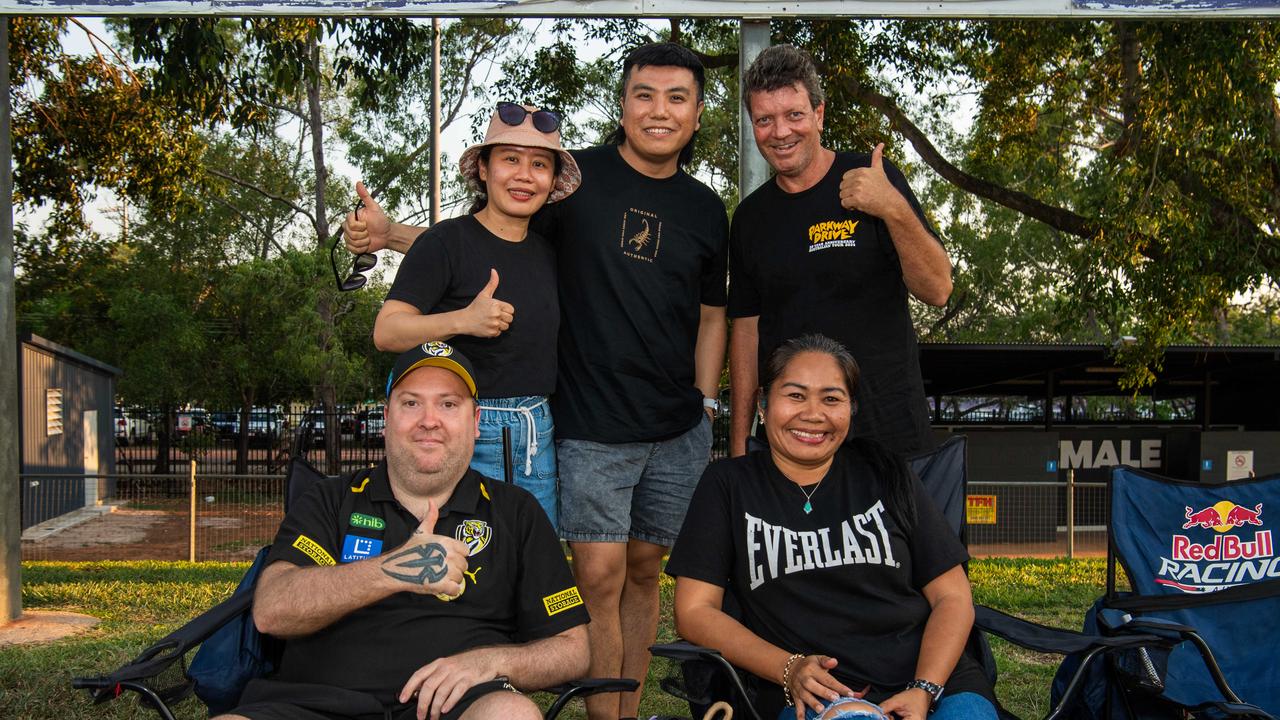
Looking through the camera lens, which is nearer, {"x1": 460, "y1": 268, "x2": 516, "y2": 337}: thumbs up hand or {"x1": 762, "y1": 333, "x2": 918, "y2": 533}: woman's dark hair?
{"x1": 762, "y1": 333, "x2": 918, "y2": 533}: woman's dark hair

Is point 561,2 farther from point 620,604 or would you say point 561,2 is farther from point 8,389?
point 8,389

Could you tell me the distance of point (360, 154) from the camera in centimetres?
2667

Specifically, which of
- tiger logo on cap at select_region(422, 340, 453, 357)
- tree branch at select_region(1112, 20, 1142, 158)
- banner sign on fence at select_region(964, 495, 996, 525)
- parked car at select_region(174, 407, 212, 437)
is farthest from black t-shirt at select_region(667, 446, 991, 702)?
parked car at select_region(174, 407, 212, 437)

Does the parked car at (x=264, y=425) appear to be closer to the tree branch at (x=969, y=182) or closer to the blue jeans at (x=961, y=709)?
the tree branch at (x=969, y=182)

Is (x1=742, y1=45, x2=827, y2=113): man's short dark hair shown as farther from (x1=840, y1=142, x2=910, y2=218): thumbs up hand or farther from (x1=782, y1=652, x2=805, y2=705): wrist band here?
(x1=782, y1=652, x2=805, y2=705): wrist band

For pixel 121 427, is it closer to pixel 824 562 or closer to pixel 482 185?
pixel 482 185

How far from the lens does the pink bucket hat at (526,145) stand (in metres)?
2.96

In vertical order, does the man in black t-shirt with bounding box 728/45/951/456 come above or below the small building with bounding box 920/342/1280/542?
above

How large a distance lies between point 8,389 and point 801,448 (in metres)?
4.96

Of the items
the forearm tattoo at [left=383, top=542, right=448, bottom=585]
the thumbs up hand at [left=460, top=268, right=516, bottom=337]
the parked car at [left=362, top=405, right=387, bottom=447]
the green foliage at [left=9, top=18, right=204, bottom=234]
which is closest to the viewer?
the forearm tattoo at [left=383, top=542, right=448, bottom=585]

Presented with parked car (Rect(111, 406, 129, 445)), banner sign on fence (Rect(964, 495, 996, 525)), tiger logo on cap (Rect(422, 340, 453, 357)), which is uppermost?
tiger logo on cap (Rect(422, 340, 453, 357))

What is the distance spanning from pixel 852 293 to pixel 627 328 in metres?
0.70

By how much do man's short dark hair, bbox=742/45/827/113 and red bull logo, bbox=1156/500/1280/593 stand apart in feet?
6.27

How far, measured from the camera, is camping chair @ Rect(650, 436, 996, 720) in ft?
7.72
